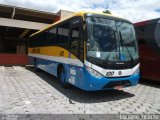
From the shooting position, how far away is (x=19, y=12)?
1908 centimetres

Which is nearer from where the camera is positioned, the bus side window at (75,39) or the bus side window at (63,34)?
the bus side window at (75,39)

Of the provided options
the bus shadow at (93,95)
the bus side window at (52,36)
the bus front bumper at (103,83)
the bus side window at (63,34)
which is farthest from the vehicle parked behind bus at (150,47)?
A: the bus side window at (52,36)

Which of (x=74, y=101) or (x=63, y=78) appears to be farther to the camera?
(x=63, y=78)

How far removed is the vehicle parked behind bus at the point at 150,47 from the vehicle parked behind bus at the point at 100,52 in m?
2.34

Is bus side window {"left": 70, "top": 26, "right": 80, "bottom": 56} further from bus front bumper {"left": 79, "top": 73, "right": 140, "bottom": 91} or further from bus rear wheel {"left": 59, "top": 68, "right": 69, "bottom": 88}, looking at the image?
bus rear wheel {"left": 59, "top": 68, "right": 69, "bottom": 88}

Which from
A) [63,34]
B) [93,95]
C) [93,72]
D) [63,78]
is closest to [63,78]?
[63,78]

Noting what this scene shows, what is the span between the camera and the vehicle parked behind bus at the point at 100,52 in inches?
255

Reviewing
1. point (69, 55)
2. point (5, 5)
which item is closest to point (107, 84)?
point (69, 55)

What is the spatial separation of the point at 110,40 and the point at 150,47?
3.70 m

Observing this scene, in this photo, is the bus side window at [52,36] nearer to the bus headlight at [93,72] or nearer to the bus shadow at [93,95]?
the bus shadow at [93,95]

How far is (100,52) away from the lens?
21.4ft

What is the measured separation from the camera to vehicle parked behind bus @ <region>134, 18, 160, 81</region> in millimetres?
9383

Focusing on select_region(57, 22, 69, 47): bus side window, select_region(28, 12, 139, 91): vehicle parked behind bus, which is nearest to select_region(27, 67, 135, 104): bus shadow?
select_region(28, 12, 139, 91): vehicle parked behind bus

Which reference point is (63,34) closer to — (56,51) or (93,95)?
(56,51)
